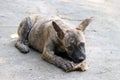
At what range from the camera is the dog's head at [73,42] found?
17.8 feet

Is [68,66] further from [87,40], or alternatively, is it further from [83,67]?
[87,40]

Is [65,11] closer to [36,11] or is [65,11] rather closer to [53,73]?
[36,11]

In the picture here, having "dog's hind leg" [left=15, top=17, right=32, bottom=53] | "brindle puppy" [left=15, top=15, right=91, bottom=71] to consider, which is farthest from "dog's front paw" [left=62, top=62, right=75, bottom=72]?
"dog's hind leg" [left=15, top=17, right=32, bottom=53]

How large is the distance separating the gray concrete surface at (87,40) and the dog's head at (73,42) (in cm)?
29

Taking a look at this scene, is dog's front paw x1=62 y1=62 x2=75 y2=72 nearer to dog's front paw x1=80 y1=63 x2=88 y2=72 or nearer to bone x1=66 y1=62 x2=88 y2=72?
bone x1=66 y1=62 x2=88 y2=72

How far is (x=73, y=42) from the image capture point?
545 cm

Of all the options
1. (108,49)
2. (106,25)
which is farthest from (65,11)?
(108,49)

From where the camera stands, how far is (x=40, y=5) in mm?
9062

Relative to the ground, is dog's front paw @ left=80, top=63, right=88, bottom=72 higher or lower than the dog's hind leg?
lower

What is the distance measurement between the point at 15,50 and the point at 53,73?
103cm

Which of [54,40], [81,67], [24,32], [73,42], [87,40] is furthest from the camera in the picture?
[87,40]

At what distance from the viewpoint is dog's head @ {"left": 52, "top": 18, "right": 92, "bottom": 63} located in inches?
214

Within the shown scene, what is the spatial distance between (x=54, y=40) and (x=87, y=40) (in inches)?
54.1

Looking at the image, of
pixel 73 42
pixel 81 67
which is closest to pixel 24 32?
pixel 73 42
